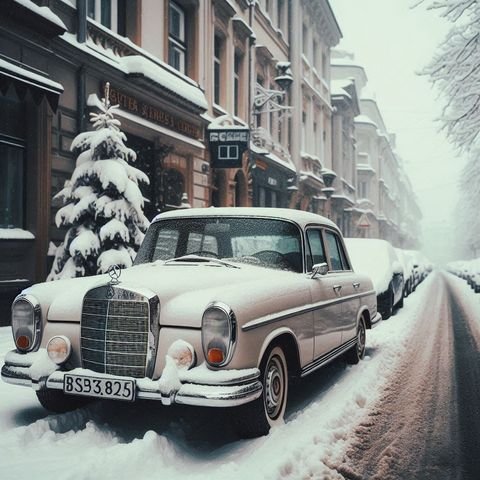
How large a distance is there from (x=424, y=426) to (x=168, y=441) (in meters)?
2.01

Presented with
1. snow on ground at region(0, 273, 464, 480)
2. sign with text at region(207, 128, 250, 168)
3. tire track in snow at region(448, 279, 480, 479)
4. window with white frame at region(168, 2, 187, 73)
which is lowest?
tire track in snow at region(448, 279, 480, 479)

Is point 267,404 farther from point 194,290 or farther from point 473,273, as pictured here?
point 473,273

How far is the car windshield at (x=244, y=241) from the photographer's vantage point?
507 cm

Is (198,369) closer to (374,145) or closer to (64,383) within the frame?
(64,383)

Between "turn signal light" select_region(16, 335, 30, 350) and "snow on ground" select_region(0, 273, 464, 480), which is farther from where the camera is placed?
"turn signal light" select_region(16, 335, 30, 350)

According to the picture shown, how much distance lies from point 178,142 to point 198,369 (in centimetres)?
1137

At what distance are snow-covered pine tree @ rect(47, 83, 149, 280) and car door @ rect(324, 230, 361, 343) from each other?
3635 millimetres

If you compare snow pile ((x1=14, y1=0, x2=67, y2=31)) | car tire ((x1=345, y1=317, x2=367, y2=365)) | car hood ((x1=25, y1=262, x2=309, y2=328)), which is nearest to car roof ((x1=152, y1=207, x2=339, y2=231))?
car hood ((x1=25, y1=262, x2=309, y2=328))

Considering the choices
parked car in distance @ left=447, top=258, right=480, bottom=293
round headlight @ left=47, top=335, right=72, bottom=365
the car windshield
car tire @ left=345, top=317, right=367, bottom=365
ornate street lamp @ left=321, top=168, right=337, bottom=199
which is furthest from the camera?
ornate street lamp @ left=321, top=168, right=337, bottom=199

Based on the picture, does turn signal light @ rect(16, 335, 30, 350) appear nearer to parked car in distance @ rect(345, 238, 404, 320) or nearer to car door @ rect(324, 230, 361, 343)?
car door @ rect(324, 230, 361, 343)

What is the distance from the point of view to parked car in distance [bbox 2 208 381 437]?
371cm

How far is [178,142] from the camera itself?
1450 centimetres

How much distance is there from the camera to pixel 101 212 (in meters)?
8.96

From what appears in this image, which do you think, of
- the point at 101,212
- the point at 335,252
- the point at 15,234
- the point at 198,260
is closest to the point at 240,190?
the point at 101,212
